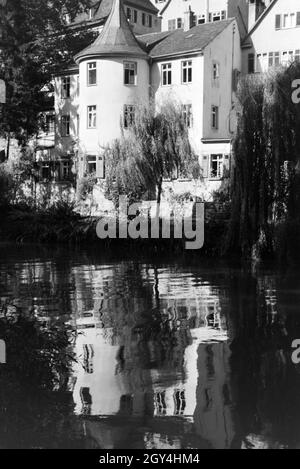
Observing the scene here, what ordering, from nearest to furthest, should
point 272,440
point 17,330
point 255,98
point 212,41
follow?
1. point 272,440
2. point 17,330
3. point 255,98
4. point 212,41

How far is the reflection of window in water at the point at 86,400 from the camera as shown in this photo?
29.1ft

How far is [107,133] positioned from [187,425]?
35601mm

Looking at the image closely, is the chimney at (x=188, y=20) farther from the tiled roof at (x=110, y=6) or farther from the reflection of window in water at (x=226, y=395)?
the reflection of window in water at (x=226, y=395)

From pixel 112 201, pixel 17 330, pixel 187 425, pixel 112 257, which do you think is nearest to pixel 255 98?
pixel 112 257

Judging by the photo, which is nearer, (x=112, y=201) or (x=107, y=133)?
(x=112, y=201)

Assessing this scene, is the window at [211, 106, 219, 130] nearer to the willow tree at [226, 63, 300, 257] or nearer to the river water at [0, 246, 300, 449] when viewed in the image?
the willow tree at [226, 63, 300, 257]

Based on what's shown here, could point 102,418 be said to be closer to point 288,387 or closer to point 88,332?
point 288,387

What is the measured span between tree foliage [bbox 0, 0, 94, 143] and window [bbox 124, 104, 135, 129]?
711cm

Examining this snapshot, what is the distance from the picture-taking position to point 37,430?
26.0 feet

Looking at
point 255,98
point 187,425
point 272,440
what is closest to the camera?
point 272,440

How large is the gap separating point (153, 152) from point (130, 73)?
947cm

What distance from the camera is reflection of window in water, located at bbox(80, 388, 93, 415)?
886cm

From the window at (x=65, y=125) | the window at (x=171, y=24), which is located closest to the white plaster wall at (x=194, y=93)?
the window at (x=65, y=125)

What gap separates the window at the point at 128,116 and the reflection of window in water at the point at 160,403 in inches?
1123
